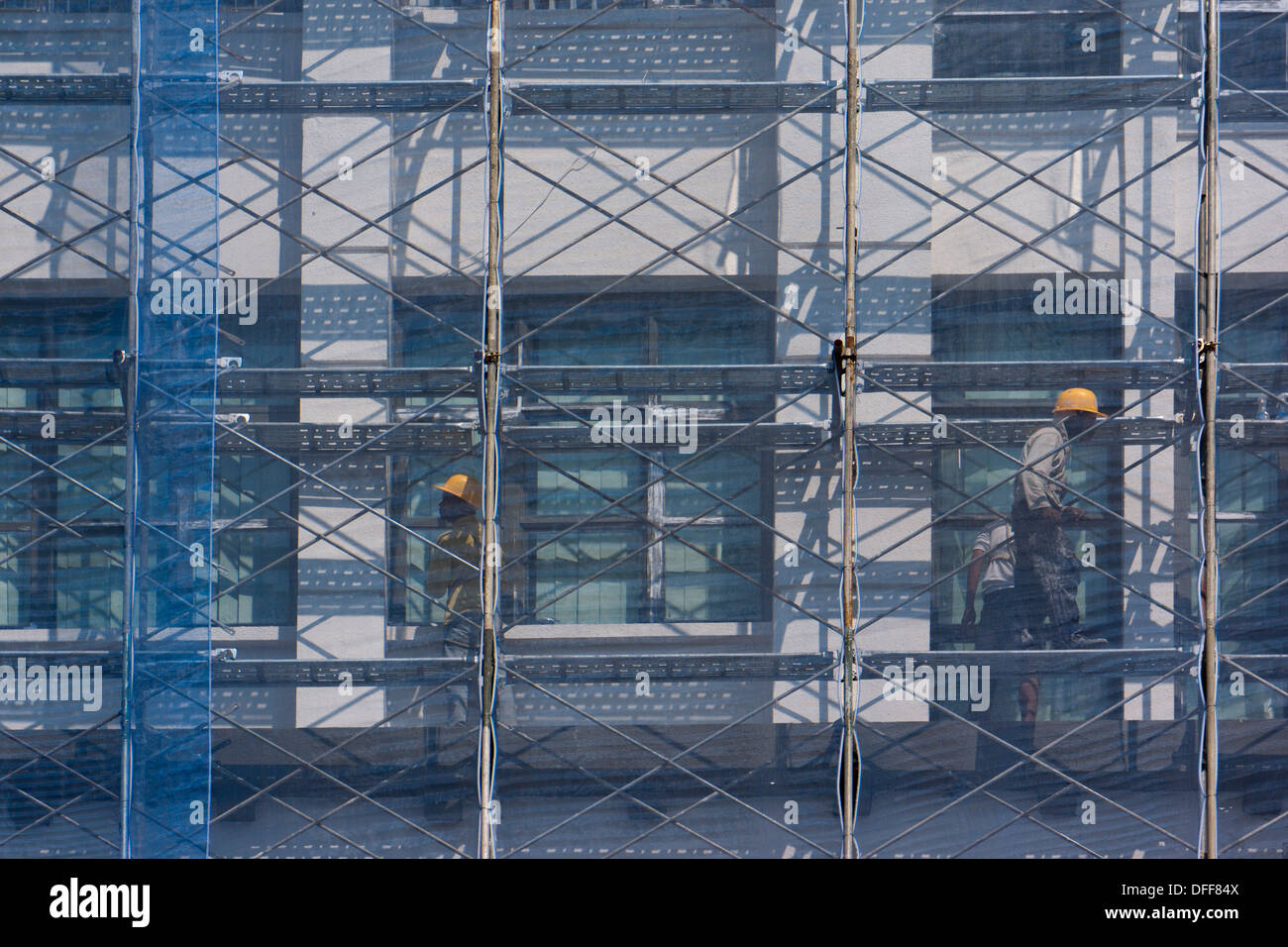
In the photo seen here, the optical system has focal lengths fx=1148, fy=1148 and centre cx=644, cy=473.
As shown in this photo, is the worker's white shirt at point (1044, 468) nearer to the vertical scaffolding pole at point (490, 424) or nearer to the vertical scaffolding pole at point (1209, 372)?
the vertical scaffolding pole at point (1209, 372)

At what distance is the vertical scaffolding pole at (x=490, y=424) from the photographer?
6609 millimetres

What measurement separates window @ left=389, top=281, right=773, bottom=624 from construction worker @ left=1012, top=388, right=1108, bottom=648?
5.05 ft

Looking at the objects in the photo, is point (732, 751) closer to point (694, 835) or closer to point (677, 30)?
point (694, 835)

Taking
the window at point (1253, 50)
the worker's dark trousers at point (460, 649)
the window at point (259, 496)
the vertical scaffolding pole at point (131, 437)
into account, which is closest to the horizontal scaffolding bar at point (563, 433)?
the window at point (259, 496)

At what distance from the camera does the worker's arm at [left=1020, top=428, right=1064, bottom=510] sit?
677 cm

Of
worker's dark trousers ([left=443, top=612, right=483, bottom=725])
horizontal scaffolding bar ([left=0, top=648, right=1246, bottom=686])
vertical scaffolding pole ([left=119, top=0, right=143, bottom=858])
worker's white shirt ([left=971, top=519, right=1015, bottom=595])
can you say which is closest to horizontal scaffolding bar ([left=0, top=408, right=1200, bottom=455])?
vertical scaffolding pole ([left=119, top=0, right=143, bottom=858])

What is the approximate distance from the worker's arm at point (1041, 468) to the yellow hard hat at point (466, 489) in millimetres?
3250

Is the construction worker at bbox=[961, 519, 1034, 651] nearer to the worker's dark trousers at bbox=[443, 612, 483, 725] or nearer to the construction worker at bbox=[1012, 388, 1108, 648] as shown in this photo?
the construction worker at bbox=[1012, 388, 1108, 648]

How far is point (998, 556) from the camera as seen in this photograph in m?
6.84

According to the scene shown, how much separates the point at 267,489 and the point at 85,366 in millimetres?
1282

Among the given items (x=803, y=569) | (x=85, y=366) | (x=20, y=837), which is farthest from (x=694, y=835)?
(x=85, y=366)

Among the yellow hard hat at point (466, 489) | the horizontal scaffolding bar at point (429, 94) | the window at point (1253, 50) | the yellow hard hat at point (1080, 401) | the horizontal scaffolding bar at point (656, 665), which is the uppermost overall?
the window at point (1253, 50)

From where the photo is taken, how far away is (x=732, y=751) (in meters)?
6.91

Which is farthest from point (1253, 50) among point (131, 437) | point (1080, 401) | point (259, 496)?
point (131, 437)
